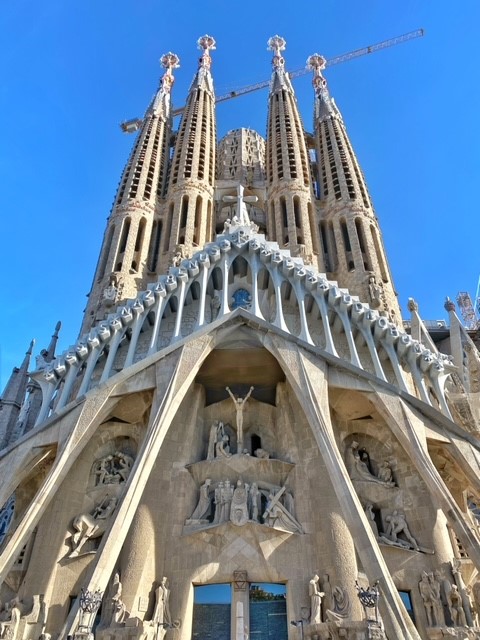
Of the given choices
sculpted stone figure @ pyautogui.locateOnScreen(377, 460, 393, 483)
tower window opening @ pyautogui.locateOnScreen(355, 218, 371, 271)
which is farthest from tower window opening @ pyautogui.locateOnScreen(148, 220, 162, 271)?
sculpted stone figure @ pyautogui.locateOnScreen(377, 460, 393, 483)

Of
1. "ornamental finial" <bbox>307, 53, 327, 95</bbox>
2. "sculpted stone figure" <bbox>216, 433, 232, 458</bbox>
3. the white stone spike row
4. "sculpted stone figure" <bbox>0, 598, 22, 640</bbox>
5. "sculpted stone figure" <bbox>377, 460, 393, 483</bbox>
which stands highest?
"ornamental finial" <bbox>307, 53, 327, 95</bbox>

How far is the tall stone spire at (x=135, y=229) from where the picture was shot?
1803 cm

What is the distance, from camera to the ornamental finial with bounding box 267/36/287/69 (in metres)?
33.2

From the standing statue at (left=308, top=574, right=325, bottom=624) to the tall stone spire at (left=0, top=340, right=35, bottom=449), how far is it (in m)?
12.1

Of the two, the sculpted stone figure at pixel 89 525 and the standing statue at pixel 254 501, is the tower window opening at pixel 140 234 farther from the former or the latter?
the standing statue at pixel 254 501

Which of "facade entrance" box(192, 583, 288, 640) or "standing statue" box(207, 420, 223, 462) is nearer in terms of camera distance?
"facade entrance" box(192, 583, 288, 640)

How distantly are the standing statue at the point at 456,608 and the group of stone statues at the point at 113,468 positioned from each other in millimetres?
8239

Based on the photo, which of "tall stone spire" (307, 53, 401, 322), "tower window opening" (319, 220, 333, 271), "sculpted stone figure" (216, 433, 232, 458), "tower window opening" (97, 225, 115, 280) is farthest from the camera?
"tower window opening" (319, 220, 333, 271)

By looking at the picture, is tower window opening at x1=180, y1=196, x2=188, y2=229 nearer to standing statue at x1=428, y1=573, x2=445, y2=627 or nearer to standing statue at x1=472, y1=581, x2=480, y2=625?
standing statue at x1=428, y1=573, x2=445, y2=627

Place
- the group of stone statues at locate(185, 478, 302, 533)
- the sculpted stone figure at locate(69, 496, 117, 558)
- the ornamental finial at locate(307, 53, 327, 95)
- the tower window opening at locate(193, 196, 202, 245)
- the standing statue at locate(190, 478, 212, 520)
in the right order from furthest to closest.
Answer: the ornamental finial at locate(307, 53, 327, 95), the tower window opening at locate(193, 196, 202, 245), the standing statue at locate(190, 478, 212, 520), the group of stone statues at locate(185, 478, 302, 533), the sculpted stone figure at locate(69, 496, 117, 558)

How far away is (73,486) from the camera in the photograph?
43.6 ft

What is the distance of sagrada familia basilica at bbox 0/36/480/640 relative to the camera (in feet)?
35.9

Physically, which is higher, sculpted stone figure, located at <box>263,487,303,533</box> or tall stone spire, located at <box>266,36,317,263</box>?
tall stone spire, located at <box>266,36,317,263</box>

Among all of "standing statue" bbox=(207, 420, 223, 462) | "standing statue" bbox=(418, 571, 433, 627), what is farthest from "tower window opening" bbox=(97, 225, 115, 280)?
"standing statue" bbox=(418, 571, 433, 627)
